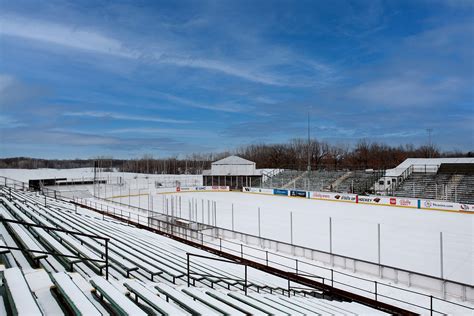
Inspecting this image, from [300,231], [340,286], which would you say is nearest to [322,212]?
[300,231]

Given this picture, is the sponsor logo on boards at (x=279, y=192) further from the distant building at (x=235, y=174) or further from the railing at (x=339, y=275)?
the railing at (x=339, y=275)

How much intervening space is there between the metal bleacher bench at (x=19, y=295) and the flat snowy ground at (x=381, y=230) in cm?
1445

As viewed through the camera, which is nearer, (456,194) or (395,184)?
(456,194)

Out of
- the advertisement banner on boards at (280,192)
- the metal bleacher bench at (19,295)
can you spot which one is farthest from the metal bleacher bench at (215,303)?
the advertisement banner on boards at (280,192)

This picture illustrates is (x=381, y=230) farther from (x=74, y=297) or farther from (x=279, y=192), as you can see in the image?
(x=279, y=192)

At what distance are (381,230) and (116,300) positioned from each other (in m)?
20.7

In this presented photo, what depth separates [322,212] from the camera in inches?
1136

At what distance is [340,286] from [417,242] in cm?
Result: 900

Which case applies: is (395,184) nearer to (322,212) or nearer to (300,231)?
(322,212)

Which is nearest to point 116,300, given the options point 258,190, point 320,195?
point 320,195

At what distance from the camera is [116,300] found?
178 inches

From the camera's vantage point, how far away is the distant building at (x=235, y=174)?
174ft

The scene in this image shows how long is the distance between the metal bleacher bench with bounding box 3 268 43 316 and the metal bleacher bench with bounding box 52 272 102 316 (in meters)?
0.41

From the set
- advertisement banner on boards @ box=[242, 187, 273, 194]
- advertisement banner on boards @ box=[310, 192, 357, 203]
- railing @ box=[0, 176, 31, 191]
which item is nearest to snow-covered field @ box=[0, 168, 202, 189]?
railing @ box=[0, 176, 31, 191]
